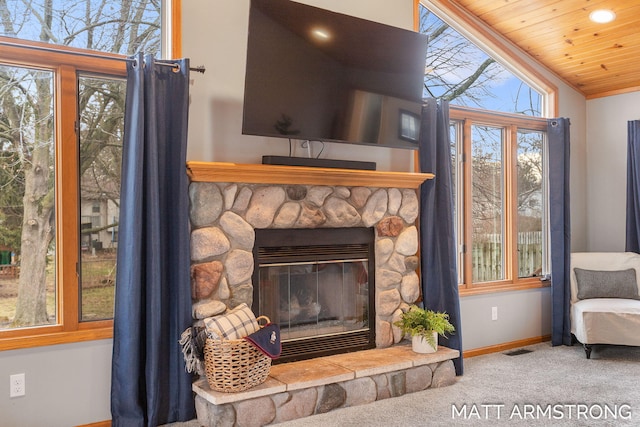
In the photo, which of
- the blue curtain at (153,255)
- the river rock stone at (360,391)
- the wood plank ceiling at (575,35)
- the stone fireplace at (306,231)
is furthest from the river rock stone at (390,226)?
the wood plank ceiling at (575,35)

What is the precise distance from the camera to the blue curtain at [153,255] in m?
2.93

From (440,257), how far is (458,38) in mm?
1801

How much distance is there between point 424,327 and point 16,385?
2.32 metres

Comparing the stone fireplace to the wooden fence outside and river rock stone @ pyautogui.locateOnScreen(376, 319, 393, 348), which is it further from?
the wooden fence outside

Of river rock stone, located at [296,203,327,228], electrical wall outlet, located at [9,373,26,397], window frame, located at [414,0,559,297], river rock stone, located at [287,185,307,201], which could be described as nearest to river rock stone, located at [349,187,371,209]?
river rock stone, located at [296,203,327,228]

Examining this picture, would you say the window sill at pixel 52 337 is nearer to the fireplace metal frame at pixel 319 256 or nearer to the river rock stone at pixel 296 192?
the fireplace metal frame at pixel 319 256

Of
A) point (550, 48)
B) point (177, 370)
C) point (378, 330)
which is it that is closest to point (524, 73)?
point (550, 48)

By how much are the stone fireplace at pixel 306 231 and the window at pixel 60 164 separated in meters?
0.50

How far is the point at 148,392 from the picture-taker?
2.99m

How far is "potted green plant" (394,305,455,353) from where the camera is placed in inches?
144

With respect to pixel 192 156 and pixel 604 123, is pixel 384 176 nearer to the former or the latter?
pixel 192 156

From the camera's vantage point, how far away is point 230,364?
2906mm

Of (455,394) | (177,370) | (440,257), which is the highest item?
(440,257)

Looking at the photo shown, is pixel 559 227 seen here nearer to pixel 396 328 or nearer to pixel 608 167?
pixel 608 167
